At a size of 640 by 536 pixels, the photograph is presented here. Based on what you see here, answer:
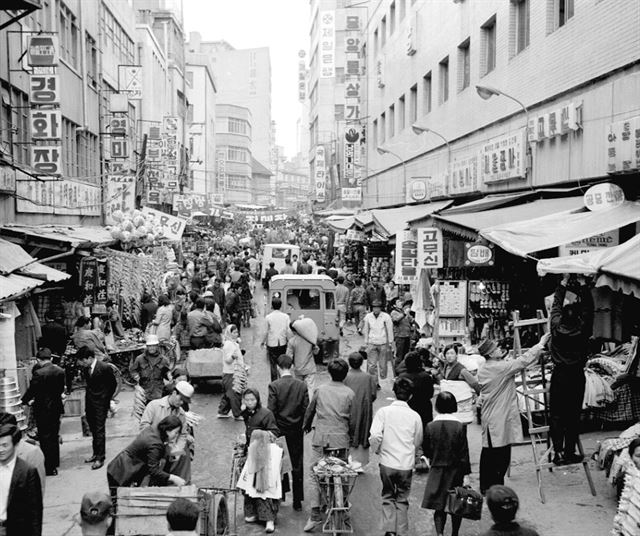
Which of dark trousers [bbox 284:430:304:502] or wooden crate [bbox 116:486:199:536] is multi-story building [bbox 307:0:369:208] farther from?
wooden crate [bbox 116:486:199:536]

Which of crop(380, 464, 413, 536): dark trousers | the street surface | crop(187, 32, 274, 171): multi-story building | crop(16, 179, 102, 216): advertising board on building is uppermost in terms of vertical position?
crop(187, 32, 274, 171): multi-story building

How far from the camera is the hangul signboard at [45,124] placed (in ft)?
49.6

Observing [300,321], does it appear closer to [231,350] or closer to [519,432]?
[231,350]

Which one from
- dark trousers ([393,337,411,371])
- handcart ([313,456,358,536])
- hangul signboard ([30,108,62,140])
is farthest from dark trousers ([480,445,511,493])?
hangul signboard ([30,108,62,140])

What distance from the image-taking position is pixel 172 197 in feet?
130

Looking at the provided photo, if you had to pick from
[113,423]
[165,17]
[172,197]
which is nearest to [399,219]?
[113,423]

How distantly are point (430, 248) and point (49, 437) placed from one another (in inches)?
306

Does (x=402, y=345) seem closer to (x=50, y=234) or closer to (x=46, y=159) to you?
(x=50, y=234)

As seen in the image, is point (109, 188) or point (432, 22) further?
point (432, 22)

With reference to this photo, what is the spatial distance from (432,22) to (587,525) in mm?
22492

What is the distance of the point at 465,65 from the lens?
23.4 m

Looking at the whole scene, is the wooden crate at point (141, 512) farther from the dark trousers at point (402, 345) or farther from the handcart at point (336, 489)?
the dark trousers at point (402, 345)

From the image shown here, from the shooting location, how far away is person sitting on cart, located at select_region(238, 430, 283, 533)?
7.62 m

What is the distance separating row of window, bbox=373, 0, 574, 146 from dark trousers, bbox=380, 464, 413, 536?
11.3m
